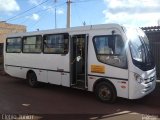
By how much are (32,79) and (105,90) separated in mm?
4705

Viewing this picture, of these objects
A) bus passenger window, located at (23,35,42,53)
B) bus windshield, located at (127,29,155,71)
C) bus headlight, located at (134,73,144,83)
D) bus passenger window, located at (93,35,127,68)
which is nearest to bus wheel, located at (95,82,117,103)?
bus passenger window, located at (93,35,127,68)

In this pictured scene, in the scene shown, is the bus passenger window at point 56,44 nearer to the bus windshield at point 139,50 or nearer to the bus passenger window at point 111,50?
the bus passenger window at point 111,50

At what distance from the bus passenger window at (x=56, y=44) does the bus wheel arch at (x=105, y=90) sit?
2.10 meters

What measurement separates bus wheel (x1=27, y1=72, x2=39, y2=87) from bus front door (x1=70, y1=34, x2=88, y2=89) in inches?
106

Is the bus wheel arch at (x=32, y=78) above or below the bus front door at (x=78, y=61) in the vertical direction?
below

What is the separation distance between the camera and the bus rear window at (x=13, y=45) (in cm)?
1363

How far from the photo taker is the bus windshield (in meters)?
8.66

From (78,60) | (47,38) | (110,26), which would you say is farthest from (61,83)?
(110,26)

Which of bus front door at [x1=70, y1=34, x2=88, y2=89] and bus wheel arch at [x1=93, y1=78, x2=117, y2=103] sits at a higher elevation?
bus front door at [x1=70, y1=34, x2=88, y2=89]

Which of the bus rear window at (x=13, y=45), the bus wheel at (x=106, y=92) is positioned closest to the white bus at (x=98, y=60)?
the bus wheel at (x=106, y=92)

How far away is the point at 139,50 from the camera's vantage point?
9.01 m

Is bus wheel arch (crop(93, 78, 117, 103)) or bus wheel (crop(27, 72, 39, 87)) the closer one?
bus wheel arch (crop(93, 78, 117, 103))

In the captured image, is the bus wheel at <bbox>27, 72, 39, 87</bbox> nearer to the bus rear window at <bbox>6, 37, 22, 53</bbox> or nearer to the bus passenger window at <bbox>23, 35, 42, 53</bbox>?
the bus passenger window at <bbox>23, 35, 42, 53</bbox>

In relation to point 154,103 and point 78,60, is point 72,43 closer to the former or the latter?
point 78,60
